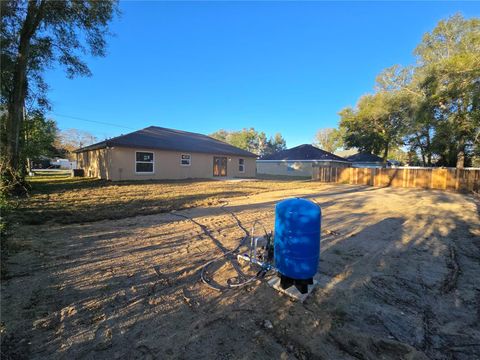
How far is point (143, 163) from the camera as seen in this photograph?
1520cm

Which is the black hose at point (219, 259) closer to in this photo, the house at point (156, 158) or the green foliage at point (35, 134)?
the house at point (156, 158)

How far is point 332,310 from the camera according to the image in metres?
2.45

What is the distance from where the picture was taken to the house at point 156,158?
1419 centimetres

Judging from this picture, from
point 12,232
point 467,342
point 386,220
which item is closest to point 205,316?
point 467,342

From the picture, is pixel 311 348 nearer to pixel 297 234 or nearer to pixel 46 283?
pixel 297 234

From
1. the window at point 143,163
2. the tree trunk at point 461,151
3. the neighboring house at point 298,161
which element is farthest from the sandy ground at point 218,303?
the neighboring house at point 298,161

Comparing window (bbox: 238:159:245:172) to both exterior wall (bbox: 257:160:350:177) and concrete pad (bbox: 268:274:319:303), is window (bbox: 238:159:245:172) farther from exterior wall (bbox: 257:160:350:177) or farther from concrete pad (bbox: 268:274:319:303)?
concrete pad (bbox: 268:274:319:303)

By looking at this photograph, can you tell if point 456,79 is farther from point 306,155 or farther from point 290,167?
point 290,167

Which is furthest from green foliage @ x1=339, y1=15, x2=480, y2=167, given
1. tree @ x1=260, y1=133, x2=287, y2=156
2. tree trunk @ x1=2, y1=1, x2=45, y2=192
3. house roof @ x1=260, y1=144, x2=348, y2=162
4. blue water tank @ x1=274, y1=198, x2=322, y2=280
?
tree @ x1=260, y1=133, x2=287, y2=156

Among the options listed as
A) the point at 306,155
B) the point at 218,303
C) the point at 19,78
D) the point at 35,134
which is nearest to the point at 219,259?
the point at 218,303

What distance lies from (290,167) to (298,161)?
4.55ft

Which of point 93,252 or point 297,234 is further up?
point 297,234

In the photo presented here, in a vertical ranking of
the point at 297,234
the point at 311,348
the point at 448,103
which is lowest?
the point at 311,348

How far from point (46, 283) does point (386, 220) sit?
6925 millimetres
